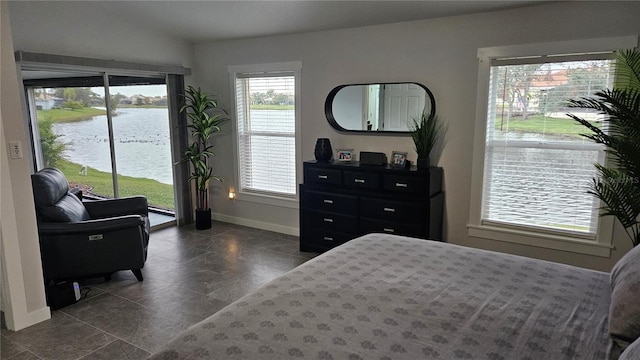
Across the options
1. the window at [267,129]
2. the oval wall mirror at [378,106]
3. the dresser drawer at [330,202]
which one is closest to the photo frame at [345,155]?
the oval wall mirror at [378,106]

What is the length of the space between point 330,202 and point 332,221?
Answer: 7.8 inches

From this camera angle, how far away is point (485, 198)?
12.7 feet

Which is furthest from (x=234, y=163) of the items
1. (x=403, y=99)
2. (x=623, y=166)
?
(x=623, y=166)

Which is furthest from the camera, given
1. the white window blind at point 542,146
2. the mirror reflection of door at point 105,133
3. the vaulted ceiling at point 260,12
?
the mirror reflection of door at point 105,133

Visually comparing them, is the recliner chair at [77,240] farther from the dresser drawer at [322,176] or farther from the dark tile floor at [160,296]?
the dresser drawer at [322,176]

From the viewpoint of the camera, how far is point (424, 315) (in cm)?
166

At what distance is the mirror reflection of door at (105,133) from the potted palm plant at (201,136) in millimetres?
336

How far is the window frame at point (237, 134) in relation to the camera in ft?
15.7

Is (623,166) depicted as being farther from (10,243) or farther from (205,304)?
(10,243)

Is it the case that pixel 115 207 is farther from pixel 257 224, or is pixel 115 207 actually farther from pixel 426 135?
pixel 426 135

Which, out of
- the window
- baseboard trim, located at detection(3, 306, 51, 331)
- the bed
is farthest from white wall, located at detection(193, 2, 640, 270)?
baseboard trim, located at detection(3, 306, 51, 331)

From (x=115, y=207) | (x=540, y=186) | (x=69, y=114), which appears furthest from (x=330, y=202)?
(x=69, y=114)

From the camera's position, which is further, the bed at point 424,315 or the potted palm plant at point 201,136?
the potted palm plant at point 201,136

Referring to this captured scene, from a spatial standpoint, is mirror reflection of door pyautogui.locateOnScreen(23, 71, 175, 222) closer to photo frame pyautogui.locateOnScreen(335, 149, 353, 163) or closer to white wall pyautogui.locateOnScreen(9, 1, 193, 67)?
white wall pyautogui.locateOnScreen(9, 1, 193, 67)
